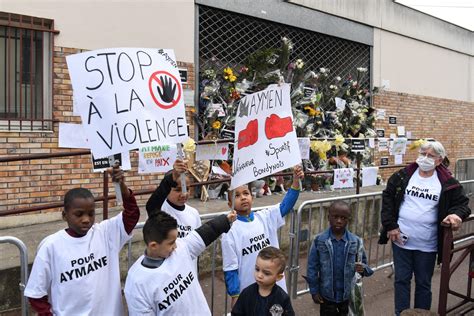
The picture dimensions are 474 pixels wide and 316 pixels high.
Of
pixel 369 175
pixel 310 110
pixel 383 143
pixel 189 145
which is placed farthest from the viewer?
pixel 310 110

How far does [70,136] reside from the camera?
3918 millimetres

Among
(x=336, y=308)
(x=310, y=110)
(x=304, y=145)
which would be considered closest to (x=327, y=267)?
(x=336, y=308)

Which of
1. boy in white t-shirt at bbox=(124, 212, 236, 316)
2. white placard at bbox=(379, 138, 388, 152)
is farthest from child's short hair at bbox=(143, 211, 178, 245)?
white placard at bbox=(379, 138, 388, 152)

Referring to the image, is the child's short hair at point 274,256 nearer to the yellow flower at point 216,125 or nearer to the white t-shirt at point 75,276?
the white t-shirt at point 75,276

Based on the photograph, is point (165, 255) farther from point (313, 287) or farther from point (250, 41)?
point (250, 41)

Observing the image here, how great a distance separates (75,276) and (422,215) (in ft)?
9.70

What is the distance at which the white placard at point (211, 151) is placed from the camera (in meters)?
5.18

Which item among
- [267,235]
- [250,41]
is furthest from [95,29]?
[267,235]

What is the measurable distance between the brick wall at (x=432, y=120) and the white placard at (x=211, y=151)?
6934 millimetres

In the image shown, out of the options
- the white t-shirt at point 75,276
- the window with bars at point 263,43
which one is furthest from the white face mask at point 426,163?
the window with bars at point 263,43

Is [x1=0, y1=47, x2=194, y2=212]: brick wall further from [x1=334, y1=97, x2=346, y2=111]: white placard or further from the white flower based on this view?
[x1=334, y1=97, x2=346, y2=111]: white placard

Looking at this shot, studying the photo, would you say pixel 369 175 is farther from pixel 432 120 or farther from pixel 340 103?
pixel 432 120

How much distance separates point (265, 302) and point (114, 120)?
4.63 ft

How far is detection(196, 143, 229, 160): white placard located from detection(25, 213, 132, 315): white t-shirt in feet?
8.42
